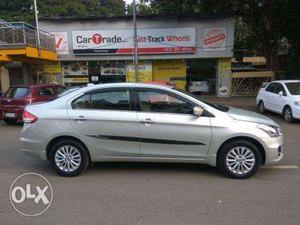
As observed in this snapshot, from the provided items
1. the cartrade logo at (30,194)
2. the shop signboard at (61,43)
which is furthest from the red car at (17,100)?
the shop signboard at (61,43)

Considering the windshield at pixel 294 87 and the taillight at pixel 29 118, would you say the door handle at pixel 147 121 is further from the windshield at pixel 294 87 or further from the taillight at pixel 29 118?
the windshield at pixel 294 87

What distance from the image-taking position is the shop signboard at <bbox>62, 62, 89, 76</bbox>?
85.6ft

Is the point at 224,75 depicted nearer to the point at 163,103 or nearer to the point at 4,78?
the point at 4,78

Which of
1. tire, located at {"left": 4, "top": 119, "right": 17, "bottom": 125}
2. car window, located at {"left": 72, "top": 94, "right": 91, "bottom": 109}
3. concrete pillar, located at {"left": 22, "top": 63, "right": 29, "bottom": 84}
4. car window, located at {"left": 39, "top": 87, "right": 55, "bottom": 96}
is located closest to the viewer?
car window, located at {"left": 72, "top": 94, "right": 91, "bottom": 109}

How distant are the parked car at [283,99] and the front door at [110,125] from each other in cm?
810

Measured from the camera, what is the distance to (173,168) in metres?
7.11

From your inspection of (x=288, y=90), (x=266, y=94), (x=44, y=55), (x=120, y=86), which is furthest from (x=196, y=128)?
(x=44, y=55)

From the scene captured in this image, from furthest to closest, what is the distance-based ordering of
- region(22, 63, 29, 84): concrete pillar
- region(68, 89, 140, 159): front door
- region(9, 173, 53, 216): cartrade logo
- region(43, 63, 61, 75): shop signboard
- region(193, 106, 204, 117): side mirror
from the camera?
region(43, 63, 61, 75): shop signboard, region(22, 63, 29, 84): concrete pillar, region(68, 89, 140, 159): front door, region(193, 106, 204, 117): side mirror, region(9, 173, 53, 216): cartrade logo

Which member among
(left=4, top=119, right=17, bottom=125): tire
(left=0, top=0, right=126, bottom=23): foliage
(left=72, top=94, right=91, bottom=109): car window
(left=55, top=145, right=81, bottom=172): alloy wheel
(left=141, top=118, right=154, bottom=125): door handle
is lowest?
(left=4, top=119, right=17, bottom=125): tire

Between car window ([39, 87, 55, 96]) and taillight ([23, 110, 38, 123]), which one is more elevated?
taillight ([23, 110, 38, 123])

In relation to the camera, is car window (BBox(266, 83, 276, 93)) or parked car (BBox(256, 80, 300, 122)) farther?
car window (BBox(266, 83, 276, 93))

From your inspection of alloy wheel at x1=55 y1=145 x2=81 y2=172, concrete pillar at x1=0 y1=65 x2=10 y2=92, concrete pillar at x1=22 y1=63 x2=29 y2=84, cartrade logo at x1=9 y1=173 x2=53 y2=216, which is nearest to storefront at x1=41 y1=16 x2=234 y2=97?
concrete pillar at x1=22 y1=63 x2=29 y2=84

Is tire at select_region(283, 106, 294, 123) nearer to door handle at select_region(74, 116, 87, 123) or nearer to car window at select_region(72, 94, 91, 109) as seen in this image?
car window at select_region(72, 94, 91, 109)

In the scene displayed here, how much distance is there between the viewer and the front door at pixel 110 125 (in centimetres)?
657
